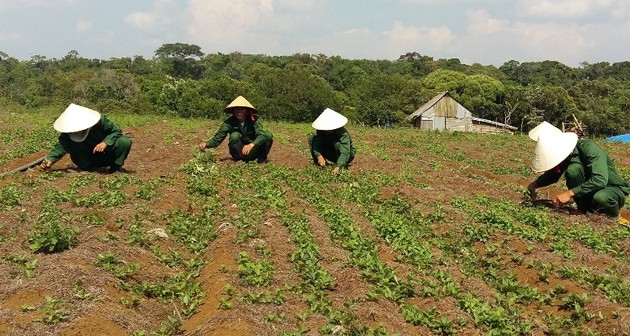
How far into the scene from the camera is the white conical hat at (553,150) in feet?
25.1

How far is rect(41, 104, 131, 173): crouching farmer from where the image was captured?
8.81 meters

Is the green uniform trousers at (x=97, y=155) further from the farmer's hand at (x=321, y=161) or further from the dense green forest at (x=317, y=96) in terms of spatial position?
the dense green forest at (x=317, y=96)

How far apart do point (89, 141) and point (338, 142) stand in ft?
14.7

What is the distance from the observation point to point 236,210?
23.8 feet

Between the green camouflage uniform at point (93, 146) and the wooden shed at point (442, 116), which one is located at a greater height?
the green camouflage uniform at point (93, 146)

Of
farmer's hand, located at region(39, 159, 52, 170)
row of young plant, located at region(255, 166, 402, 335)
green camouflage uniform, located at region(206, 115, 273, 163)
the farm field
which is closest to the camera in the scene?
row of young plant, located at region(255, 166, 402, 335)

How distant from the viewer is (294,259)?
5379mm

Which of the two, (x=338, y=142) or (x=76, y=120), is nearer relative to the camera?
(x=76, y=120)

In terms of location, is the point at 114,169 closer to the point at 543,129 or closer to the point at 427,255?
the point at 427,255

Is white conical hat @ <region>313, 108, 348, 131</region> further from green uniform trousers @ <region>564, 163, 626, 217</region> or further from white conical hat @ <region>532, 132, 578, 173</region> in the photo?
green uniform trousers @ <region>564, 163, 626, 217</region>

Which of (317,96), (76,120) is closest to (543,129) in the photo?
(76,120)

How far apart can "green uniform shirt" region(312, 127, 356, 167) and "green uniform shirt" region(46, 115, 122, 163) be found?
3.73 meters

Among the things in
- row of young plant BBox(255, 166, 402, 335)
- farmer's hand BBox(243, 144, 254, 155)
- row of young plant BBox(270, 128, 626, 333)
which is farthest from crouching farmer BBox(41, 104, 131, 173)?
row of young plant BBox(270, 128, 626, 333)

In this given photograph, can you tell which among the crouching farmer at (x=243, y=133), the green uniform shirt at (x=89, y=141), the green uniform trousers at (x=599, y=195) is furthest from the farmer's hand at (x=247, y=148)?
the green uniform trousers at (x=599, y=195)
